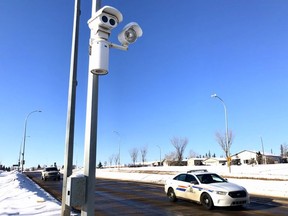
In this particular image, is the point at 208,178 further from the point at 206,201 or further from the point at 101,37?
the point at 101,37

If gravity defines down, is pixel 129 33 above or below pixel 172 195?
above

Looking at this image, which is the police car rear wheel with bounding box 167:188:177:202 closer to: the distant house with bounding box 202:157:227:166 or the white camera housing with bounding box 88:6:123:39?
the white camera housing with bounding box 88:6:123:39

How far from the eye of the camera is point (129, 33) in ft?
15.4

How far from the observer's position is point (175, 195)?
15.8 meters

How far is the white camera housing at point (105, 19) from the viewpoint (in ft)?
13.8

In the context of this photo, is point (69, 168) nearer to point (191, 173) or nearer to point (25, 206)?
point (25, 206)

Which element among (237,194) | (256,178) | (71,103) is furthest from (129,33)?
(256,178)

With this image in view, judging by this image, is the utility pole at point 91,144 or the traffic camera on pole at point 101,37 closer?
the utility pole at point 91,144

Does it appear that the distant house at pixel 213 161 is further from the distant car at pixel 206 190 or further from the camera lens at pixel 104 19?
the camera lens at pixel 104 19

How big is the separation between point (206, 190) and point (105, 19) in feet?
35.2

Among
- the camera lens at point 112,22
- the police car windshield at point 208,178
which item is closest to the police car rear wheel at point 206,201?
the police car windshield at point 208,178

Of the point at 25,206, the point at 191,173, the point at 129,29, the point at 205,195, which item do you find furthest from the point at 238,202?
the point at 129,29

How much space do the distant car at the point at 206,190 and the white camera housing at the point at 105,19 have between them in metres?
10.2

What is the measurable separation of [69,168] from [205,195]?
9.05 m
